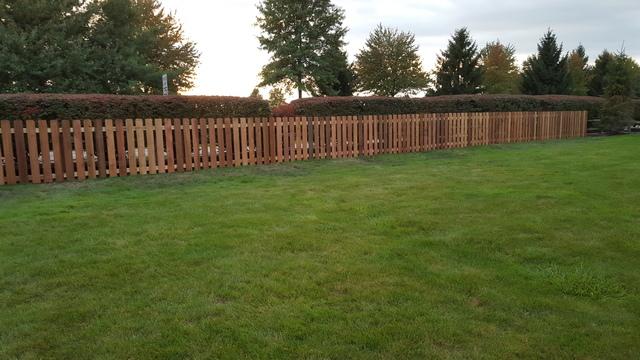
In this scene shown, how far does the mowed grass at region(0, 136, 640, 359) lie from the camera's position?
2.92 metres

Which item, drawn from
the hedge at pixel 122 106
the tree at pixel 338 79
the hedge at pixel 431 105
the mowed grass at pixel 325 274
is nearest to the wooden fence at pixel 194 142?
the hedge at pixel 122 106

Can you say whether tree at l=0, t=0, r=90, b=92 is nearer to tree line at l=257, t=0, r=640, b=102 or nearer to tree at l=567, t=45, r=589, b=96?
tree line at l=257, t=0, r=640, b=102

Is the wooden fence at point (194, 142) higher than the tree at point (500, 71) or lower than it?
lower

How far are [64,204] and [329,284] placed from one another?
524cm

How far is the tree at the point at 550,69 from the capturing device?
117ft

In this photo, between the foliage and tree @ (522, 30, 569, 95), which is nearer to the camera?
the foliage

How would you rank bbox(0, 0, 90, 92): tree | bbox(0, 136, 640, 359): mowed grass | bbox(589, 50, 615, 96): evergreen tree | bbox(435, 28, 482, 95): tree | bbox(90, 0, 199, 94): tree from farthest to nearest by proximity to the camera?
bbox(589, 50, 615, 96): evergreen tree, bbox(435, 28, 482, 95): tree, bbox(90, 0, 199, 94): tree, bbox(0, 0, 90, 92): tree, bbox(0, 136, 640, 359): mowed grass

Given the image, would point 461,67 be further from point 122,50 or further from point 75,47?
point 75,47

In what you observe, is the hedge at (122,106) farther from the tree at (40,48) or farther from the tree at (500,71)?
the tree at (500,71)

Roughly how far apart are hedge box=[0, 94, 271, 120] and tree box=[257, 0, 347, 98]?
25160 mm

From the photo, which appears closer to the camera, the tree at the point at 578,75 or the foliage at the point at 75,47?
the foliage at the point at 75,47

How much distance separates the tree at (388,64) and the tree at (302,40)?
2744 mm

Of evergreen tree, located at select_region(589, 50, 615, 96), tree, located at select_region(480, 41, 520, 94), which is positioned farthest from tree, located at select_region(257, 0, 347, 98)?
evergreen tree, located at select_region(589, 50, 615, 96)

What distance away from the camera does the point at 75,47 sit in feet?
87.0
